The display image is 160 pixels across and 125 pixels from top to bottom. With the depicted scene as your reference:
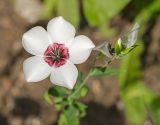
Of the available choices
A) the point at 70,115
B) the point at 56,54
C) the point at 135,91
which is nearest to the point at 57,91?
the point at 70,115

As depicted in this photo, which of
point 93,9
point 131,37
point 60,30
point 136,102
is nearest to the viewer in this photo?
point 131,37

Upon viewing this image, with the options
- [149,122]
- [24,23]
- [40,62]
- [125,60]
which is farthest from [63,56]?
[24,23]

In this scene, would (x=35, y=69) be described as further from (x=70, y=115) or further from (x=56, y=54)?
(x=70, y=115)

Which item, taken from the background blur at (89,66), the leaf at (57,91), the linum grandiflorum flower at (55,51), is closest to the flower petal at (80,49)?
Answer: the linum grandiflorum flower at (55,51)

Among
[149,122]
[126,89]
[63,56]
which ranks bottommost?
[149,122]

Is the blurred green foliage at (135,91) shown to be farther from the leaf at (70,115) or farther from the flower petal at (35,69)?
the flower petal at (35,69)

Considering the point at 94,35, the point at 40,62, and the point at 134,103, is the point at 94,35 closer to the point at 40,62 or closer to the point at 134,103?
the point at 134,103

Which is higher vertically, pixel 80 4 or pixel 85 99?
pixel 80 4
